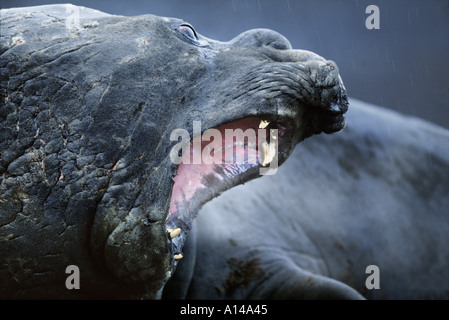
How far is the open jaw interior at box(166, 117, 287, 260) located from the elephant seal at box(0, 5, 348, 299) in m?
0.02

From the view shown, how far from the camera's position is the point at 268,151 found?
1527 millimetres

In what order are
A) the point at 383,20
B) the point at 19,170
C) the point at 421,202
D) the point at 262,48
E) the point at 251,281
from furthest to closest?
the point at 383,20 → the point at 421,202 → the point at 251,281 → the point at 262,48 → the point at 19,170

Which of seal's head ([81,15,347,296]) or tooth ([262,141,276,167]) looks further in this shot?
tooth ([262,141,276,167])

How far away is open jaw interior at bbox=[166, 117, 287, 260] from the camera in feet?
4.89

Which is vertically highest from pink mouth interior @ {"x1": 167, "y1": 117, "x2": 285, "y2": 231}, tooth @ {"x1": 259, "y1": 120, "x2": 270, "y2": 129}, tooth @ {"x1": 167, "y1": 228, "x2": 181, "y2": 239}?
tooth @ {"x1": 259, "y1": 120, "x2": 270, "y2": 129}

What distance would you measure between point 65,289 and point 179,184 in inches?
17.1

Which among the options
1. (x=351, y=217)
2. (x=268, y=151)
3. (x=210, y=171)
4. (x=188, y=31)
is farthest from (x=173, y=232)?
(x=351, y=217)

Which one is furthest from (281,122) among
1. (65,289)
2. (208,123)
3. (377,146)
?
(377,146)

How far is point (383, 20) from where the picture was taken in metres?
4.18

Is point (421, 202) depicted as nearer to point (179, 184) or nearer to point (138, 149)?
point (179, 184)

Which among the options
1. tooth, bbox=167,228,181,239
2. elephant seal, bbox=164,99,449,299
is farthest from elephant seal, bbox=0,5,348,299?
elephant seal, bbox=164,99,449,299

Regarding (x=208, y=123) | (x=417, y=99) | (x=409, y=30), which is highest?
(x=409, y=30)

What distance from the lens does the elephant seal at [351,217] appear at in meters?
2.29

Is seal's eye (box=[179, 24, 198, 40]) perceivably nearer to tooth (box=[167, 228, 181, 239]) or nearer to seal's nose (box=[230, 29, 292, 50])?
seal's nose (box=[230, 29, 292, 50])
